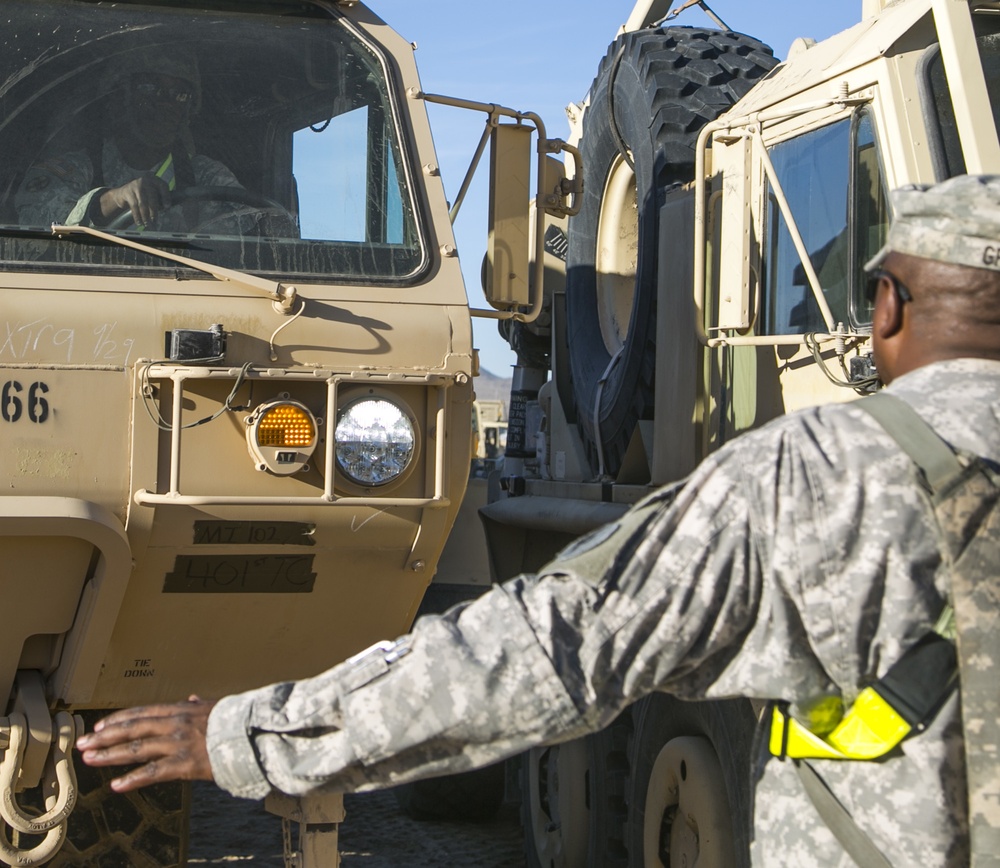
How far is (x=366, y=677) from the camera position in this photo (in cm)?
173

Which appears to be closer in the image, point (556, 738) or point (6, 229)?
point (556, 738)

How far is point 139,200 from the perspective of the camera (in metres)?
3.55

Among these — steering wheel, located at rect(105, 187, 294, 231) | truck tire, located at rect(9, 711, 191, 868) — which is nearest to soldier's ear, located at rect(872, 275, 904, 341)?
steering wheel, located at rect(105, 187, 294, 231)

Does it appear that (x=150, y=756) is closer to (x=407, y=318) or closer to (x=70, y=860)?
(x=407, y=318)

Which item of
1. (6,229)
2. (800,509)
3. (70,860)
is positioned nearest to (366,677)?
(800,509)

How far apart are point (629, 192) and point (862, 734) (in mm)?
3570

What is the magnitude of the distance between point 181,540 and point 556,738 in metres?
1.71

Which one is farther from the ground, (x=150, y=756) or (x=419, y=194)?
(x=419, y=194)

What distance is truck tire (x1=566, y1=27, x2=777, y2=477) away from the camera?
14.6 ft

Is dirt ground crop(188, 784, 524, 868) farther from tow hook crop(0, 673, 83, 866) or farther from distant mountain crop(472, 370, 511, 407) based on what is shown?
distant mountain crop(472, 370, 511, 407)

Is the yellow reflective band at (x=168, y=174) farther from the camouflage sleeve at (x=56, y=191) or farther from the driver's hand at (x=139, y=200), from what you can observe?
the camouflage sleeve at (x=56, y=191)

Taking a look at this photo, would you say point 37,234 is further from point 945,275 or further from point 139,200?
point 945,275

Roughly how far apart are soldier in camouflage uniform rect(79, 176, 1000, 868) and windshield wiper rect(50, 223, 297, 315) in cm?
168

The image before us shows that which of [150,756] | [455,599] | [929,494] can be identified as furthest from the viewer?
[455,599]
